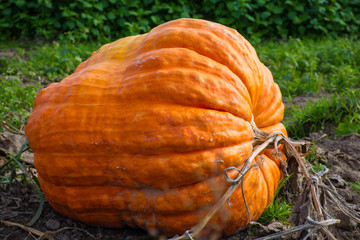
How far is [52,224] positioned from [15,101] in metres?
1.91

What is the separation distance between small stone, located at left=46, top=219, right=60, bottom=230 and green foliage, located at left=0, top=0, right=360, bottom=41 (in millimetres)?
4099

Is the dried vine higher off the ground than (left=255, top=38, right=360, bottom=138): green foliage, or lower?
higher

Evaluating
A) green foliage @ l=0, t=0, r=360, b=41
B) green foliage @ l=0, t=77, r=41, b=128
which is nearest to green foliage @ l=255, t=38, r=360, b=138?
green foliage @ l=0, t=0, r=360, b=41

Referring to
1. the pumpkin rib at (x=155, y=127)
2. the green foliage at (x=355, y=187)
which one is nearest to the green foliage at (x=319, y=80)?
the green foliage at (x=355, y=187)

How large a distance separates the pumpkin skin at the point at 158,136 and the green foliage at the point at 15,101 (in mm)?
1535

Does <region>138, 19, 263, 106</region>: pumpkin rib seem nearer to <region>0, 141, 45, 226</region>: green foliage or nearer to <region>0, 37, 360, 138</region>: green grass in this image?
<region>0, 141, 45, 226</region>: green foliage

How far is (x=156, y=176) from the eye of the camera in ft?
6.49

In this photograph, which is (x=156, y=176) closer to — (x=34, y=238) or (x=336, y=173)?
(x=34, y=238)

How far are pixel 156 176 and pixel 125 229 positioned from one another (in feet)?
1.58

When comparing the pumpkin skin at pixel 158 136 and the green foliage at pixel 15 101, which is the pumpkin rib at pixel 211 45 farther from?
the green foliage at pixel 15 101

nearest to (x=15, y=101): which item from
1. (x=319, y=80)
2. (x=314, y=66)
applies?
(x=319, y=80)

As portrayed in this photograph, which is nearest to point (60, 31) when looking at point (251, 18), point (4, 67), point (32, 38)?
point (32, 38)

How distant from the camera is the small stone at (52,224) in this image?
89.6 inches

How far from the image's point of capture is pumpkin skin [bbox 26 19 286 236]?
1977mm
